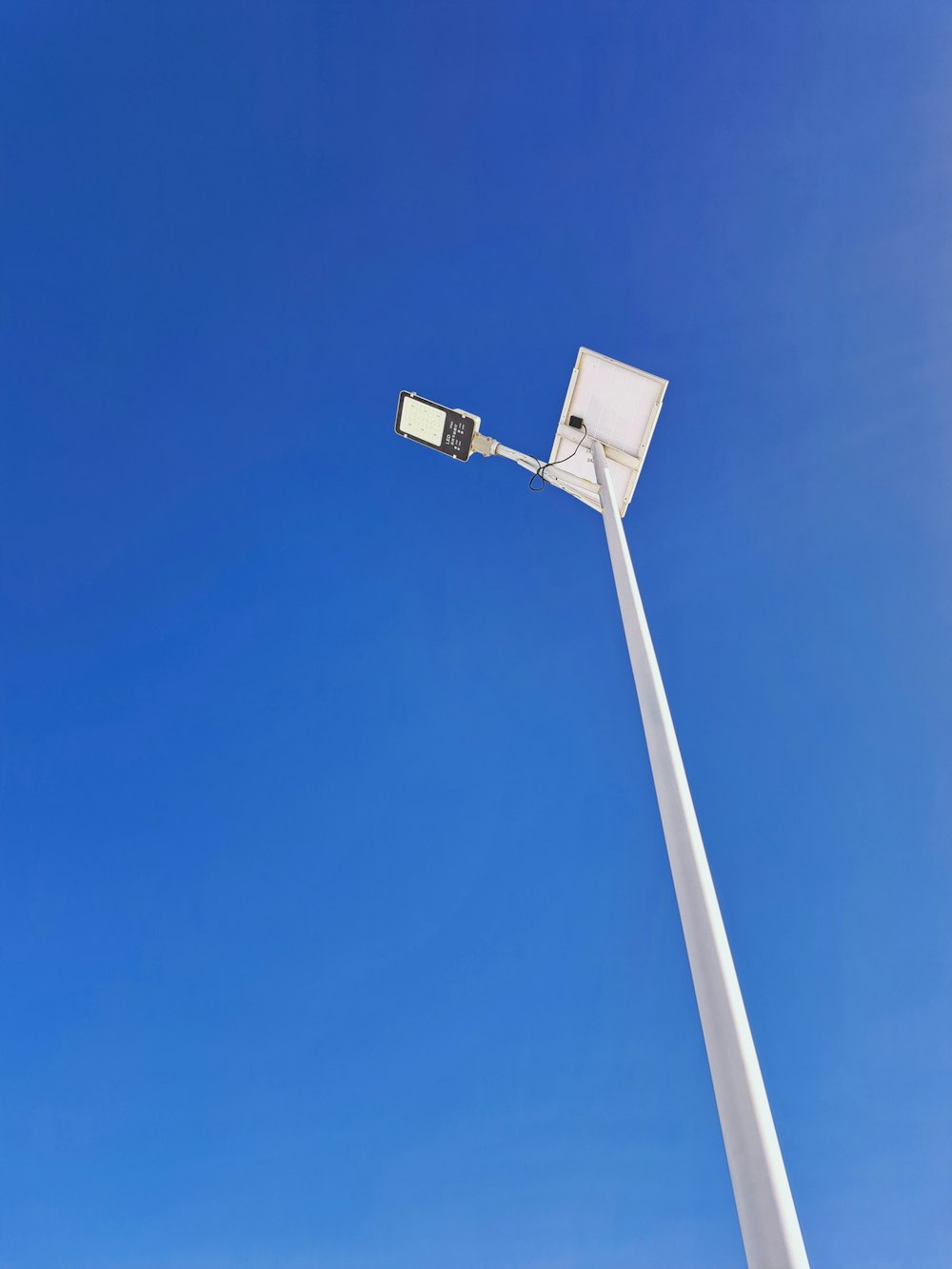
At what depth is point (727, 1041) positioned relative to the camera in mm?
2172

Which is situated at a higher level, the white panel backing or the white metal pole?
the white panel backing

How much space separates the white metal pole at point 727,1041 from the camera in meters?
1.91

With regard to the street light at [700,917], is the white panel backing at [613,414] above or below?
above

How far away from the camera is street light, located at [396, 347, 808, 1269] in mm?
Answer: 1931

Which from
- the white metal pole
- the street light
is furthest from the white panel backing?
the white metal pole

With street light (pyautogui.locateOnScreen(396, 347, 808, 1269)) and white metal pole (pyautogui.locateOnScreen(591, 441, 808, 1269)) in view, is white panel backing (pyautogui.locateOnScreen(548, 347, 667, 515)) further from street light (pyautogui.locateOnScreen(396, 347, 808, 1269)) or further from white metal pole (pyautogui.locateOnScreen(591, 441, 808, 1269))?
white metal pole (pyautogui.locateOnScreen(591, 441, 808, 1269))

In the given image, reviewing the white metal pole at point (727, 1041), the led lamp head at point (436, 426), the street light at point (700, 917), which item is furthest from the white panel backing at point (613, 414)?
the white metal pole at point (727, 1041)

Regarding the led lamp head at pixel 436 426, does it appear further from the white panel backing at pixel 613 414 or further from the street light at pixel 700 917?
the white panel backing at pixel 613 414

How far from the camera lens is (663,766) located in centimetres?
297

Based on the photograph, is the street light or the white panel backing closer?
the street light

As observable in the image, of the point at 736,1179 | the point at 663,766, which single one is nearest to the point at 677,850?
the point at 663,766

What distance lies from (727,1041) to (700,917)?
396 mm

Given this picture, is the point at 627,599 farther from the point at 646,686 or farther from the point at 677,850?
the point at 677,850

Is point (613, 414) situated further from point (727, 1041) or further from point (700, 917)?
point (727, 1041)
